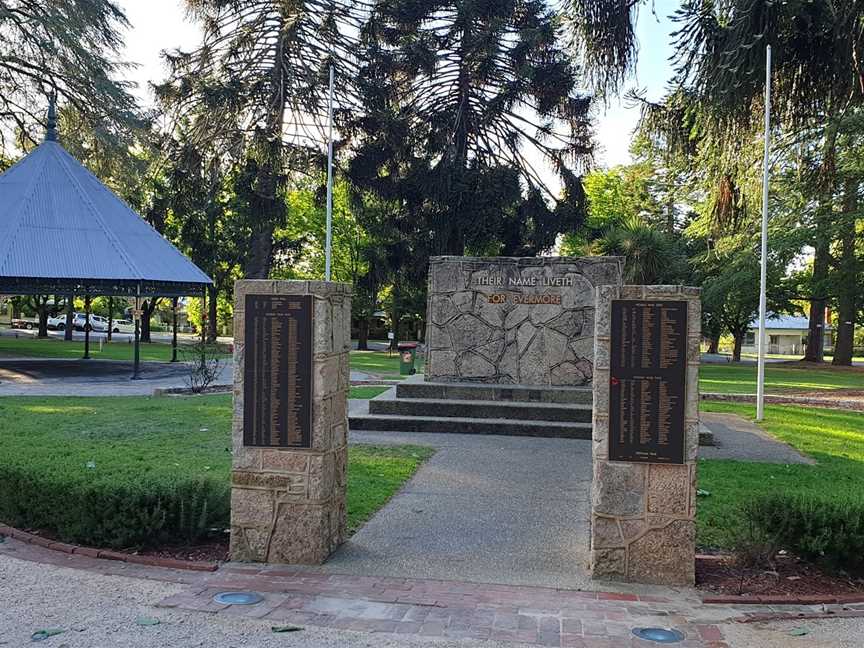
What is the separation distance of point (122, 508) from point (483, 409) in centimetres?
742

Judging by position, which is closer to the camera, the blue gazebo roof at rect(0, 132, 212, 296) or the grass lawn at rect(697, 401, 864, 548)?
the grass lawn at rect(697, 401, 864, 548)

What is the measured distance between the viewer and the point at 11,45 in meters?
25.7

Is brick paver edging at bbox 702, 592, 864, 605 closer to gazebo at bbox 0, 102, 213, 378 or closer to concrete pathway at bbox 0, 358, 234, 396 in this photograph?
concrete pathway at bbox 0, 358, 234, 396

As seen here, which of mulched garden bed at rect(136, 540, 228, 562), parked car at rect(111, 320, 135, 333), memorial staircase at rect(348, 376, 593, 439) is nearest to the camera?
mulched garden bed at rect(136, 540, 228, 562)

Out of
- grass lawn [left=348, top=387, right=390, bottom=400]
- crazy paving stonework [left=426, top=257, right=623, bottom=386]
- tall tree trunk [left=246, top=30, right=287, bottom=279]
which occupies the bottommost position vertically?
grass lawn [left=348, top=387, right=390, bottom=400]

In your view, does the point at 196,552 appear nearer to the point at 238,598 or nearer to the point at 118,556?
the point at 118,556

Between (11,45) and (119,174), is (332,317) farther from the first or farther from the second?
(11,45)

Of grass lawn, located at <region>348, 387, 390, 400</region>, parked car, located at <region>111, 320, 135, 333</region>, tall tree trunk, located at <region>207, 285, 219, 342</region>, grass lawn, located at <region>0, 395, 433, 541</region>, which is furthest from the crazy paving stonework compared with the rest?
parked car, located at <region>111, 320, 135, 333</region>

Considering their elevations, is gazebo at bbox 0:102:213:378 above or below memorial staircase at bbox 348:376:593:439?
above

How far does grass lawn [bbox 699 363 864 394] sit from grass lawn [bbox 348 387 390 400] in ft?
29.8

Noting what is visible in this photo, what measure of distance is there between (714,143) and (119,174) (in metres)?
20.7

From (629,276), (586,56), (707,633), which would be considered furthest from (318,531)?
(629,276)

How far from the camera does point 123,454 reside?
874 centimetres

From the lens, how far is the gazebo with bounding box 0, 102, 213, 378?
772 inches
